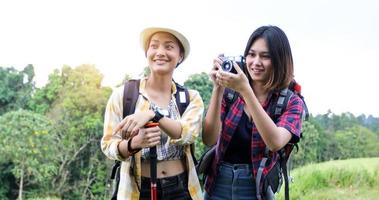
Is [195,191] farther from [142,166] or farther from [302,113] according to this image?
[302,113]

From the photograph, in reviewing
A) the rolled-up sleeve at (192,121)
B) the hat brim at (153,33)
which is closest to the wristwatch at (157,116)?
the rolled-up sleeve at (192,121)

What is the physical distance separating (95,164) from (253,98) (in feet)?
60.6

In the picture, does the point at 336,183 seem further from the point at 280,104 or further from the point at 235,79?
the point at 235,79

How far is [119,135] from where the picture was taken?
1.82 m

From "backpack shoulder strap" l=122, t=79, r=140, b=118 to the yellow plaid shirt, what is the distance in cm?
1

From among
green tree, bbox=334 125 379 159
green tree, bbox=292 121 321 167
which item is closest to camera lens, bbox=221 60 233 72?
green tree, bbox=292 121 321 167

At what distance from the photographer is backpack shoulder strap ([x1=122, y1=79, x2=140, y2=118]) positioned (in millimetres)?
1848

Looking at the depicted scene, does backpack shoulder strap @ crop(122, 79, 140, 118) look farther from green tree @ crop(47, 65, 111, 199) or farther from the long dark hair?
green tree @ crop(47, 65, 111, 199)

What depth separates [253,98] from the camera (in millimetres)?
1698

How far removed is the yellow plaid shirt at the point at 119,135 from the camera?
1.82 metres

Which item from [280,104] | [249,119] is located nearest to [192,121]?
[249,119]

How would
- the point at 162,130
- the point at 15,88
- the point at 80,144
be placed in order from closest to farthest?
the point at 162,130 < the point at 80,144 < the point at 15,88

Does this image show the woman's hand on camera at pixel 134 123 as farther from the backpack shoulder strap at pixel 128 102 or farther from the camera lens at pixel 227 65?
the camera lens at pixel 227 65

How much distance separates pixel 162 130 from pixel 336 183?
→ 159 inches
